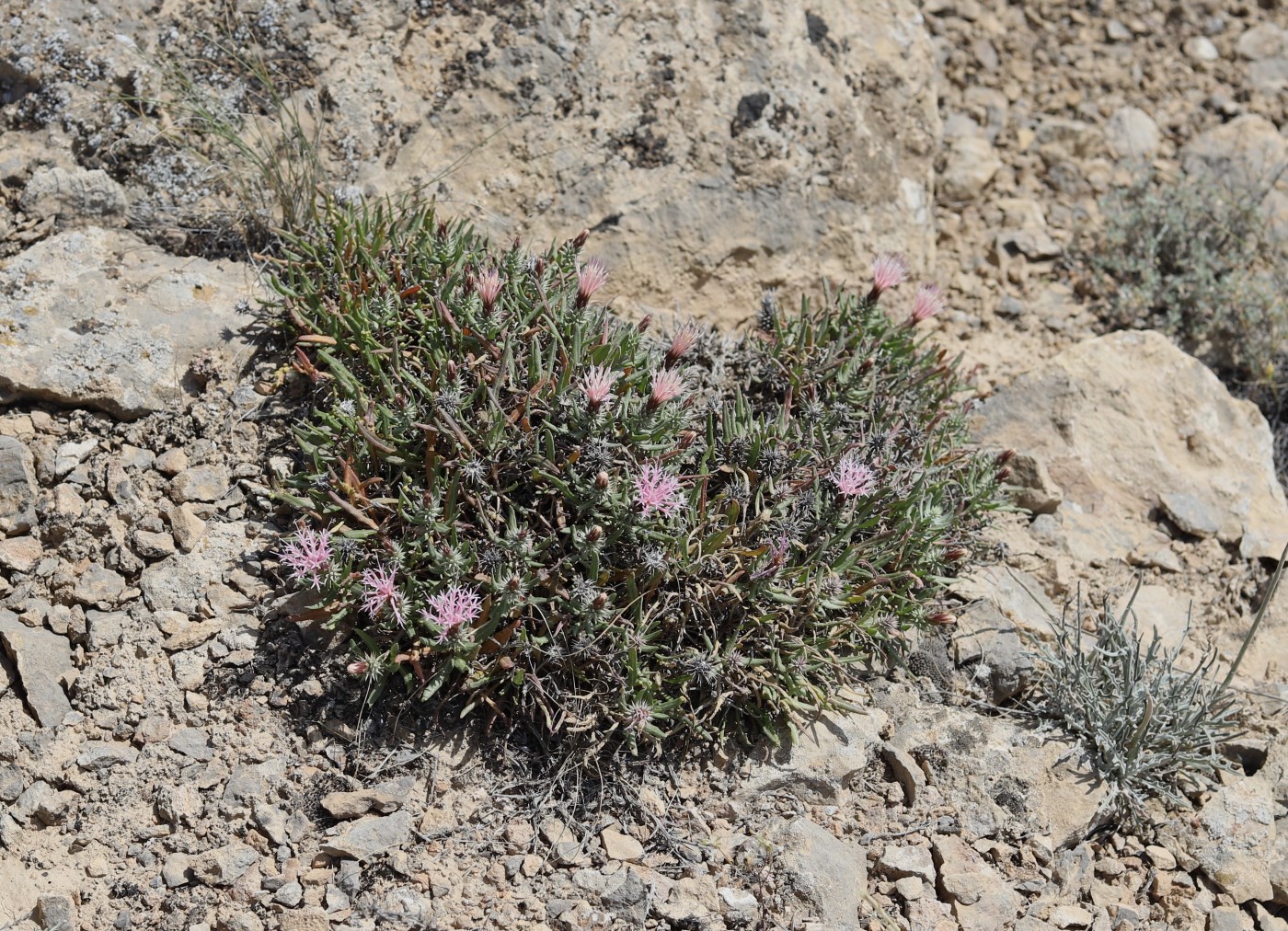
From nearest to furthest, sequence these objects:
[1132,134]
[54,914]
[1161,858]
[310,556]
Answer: [54,914] → [310,556] → [1161,858] → [1132,134]

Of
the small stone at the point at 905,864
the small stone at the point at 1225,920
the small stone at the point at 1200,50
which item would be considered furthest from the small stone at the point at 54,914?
the small stone at the point at 1200,50

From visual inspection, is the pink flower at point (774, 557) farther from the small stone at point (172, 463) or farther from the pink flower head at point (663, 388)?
the small stone at point (172, 463)

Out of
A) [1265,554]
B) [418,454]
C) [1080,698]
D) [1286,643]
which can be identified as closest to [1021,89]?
[1265,554]

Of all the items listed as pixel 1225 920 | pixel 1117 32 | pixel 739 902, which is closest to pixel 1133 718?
pixel 1225 920

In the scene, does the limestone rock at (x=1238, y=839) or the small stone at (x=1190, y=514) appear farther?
the small stone at (x=1190, y=514)

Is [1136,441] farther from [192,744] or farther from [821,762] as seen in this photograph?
[192,744]

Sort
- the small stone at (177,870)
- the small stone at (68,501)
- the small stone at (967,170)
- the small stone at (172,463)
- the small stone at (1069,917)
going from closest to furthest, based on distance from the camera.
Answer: the small stone at (177,870)
the small stone at (1069,917)
the small stone at (68,501)
the small stone at (172,463)
the small stone at (967,170)

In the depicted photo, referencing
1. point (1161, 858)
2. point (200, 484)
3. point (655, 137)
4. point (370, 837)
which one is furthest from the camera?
point (655, 137)
